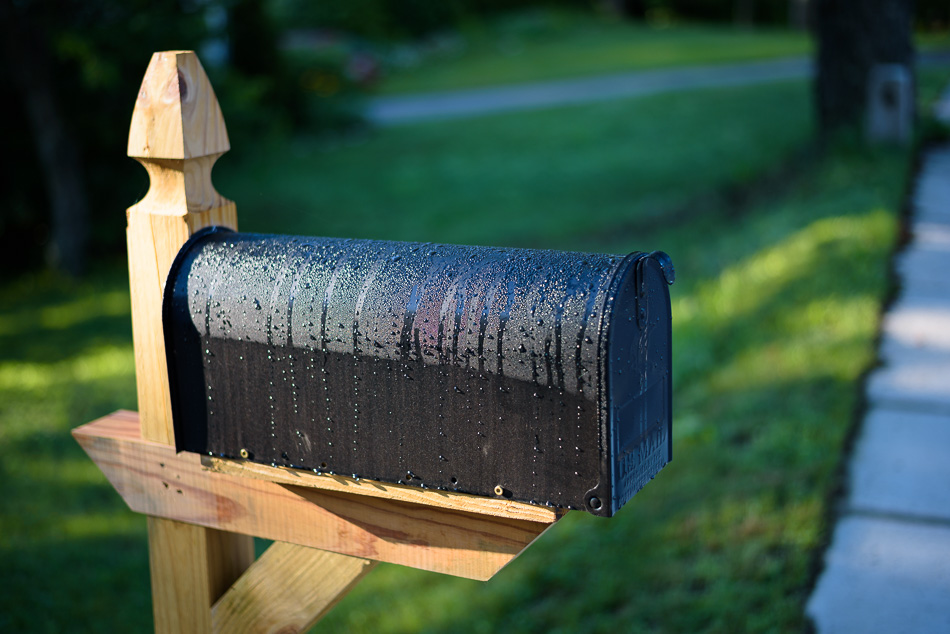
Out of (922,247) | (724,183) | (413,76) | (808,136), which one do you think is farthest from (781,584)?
(413,76)

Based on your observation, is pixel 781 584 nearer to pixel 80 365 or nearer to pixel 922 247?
pixel 922 247

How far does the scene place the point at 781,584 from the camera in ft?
8.73

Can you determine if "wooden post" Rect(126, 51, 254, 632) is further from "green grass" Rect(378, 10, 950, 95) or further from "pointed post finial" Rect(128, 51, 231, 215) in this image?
"green grass" Rect(378, 10, 950, 95)

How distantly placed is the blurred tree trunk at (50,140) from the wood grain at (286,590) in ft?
22.7

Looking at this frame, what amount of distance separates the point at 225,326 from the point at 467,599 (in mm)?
2162

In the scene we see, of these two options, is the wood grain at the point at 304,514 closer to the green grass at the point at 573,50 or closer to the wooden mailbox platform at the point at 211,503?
the wooden mailbox platform at the point at 211,503

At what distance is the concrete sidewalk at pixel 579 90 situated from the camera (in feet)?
46.6

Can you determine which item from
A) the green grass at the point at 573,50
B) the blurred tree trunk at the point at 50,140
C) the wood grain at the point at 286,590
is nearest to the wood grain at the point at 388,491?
the wood grain at the point at 286,590

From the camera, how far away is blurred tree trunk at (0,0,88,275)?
7145 millimetres

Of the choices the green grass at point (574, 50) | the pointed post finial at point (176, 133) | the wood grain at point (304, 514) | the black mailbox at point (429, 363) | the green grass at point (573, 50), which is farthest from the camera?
the green grass at point (573, 50)

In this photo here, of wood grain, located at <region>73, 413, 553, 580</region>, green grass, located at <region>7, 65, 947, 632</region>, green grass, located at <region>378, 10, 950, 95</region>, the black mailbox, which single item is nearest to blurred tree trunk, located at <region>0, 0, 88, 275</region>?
green grass, located at <region>7, 65, 947, 632</region>

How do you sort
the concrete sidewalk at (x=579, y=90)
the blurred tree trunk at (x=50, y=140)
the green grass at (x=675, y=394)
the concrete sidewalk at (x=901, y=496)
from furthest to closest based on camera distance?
the concrete sidewalk at (x=579, y=90) < the blurred tree trunk at (x=50, y=140) < the green grass at (x=675, y=394) < the concrete sidewalk at (x=901, y=496)

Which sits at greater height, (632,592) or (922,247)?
(922,247)

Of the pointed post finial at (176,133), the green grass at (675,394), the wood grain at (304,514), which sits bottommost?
the green grass at (675,394)
